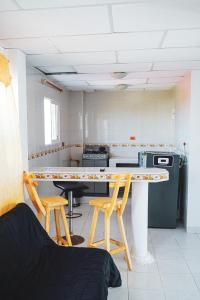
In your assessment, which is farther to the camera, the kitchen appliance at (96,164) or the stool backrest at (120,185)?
the kitchen appliance at (96,164)

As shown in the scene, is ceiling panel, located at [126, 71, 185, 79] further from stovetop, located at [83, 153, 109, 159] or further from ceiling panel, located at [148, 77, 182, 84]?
stovetop, located at [83, 153, 109, 159]

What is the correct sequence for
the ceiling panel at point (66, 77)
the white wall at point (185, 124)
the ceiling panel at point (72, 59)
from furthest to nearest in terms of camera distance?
1. the ceiling panel at point (66, 77)
2. the white wall at point (185, 124)
3. the ceiling panel at point (72, 59)

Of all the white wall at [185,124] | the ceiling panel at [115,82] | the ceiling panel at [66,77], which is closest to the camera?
the white wall at [185,124]

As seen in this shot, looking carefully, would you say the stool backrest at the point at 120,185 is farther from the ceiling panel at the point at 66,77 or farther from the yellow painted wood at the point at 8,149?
the ceiling panel at the point at 66,77

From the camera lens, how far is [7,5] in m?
1.69

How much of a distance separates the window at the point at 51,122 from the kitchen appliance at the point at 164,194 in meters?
1.68

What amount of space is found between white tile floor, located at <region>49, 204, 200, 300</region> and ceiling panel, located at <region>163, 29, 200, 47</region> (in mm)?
2290

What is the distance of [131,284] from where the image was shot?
7.66ft

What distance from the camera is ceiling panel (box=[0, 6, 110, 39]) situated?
179 cm

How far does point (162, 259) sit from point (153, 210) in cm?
96

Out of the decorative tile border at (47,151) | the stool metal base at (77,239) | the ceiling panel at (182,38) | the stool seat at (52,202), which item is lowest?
the stool metal base at (77,239)

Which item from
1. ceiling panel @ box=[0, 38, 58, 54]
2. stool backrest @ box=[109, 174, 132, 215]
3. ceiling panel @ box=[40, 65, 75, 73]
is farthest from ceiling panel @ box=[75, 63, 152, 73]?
stool backrest @ box=[109, 174, 132, 215]

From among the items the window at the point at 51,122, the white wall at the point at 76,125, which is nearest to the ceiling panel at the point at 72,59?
the window at the point at 51,122

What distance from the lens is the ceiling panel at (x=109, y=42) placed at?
87.0 inches
